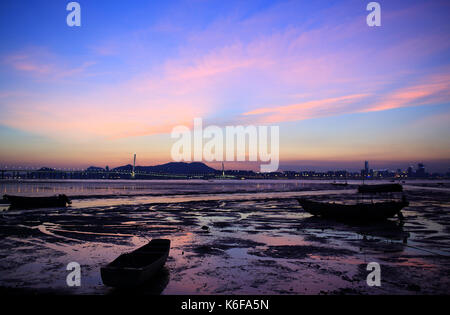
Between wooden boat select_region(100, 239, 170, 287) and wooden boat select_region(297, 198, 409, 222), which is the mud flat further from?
wooden boat select_region(297, 198, 409, 222)

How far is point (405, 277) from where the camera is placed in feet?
39.2

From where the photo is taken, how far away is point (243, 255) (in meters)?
15.4

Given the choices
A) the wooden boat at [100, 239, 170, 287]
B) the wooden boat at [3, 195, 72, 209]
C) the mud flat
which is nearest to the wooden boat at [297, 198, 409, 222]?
the mud flat

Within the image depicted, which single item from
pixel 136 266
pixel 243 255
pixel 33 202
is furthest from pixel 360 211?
pixel 33 202

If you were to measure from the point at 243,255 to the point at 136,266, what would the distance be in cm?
575

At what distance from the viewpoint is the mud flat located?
11.1 metres

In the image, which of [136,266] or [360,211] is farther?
[360,211]

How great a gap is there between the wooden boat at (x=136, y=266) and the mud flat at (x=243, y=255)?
529 mm

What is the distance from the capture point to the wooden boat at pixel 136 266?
10039 millimetres

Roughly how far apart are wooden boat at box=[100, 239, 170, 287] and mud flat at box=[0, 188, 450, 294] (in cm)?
53

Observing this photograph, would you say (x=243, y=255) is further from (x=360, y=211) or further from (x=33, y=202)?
(x=33, y=202)
